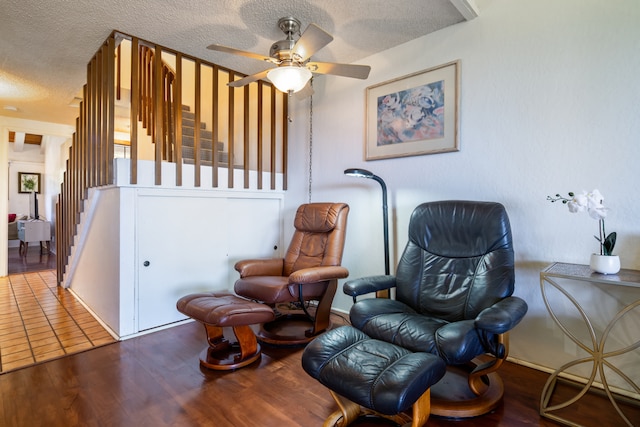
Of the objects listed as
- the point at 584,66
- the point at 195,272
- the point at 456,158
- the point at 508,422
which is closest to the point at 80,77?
the point at 195,272

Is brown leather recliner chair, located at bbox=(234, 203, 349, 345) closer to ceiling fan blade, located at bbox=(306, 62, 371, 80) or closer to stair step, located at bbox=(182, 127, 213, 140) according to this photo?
ceiling fan blade, located at bbox=(306, 62, 371, 80)

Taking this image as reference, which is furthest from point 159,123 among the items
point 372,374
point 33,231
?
point 33,231

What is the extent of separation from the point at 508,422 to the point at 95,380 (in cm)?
232

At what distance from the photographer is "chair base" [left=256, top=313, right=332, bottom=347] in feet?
8.05

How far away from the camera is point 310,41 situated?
6.12 feet

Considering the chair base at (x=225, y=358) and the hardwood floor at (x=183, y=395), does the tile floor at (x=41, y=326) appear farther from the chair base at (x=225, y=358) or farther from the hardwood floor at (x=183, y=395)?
the chair base at (x=225, y=358)

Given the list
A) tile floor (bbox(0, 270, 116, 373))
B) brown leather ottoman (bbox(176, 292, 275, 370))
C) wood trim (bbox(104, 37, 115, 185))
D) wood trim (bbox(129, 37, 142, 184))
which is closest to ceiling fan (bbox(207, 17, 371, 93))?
wood trim (bbox(129, 37, 142, 184))

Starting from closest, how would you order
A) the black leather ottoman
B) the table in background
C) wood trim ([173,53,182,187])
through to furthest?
the black leather ottoman < wood trim ([173,53,182,187]) < the table in background

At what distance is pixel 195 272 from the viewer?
3039mm

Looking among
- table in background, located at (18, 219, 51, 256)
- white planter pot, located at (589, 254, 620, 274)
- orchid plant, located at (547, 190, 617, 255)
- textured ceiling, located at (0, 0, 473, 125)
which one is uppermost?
textured ceiling, located at (0, 0, 473, 125)

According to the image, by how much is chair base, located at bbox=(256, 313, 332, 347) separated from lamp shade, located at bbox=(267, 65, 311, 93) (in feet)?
6.06

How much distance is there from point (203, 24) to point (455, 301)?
2732mm

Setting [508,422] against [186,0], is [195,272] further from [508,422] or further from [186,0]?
[508,422]

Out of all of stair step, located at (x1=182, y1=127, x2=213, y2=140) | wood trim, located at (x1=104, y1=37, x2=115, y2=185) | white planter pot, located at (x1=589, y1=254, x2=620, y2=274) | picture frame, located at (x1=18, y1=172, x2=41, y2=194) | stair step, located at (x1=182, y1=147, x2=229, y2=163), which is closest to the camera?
white planter pot, located at (x1=589, y1=254, x2=620, y2=274)
